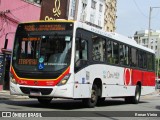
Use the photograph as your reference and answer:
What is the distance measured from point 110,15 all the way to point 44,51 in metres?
60.1

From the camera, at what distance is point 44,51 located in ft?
49.4

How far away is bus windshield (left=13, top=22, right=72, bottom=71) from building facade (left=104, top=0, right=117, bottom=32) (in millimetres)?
52670

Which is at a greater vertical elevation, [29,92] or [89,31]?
[89,31]

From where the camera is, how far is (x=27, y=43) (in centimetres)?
1550

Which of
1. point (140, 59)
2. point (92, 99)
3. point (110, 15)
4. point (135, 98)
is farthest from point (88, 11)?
point (92, 99)

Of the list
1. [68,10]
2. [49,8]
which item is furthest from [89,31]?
[68,10]

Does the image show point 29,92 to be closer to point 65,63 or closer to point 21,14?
point 65,63

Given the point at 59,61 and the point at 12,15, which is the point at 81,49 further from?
the point at 12,15

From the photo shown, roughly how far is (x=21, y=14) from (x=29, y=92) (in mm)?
15998

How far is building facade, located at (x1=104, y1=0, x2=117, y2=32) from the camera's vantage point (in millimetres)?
69225

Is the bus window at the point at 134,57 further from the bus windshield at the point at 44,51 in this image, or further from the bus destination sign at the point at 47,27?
the bus windshield at the point at 44,51

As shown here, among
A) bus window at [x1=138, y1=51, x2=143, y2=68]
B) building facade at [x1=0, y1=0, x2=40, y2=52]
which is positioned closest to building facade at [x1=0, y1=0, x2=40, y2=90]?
building facade at [x1=0, y1=0, x2=40, y2=52]

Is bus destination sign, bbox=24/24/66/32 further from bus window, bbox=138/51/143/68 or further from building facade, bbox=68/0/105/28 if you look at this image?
building facade, bbox=68/0/105/28

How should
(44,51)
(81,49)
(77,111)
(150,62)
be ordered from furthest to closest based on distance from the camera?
(150,62) → (81,49) → (44,51) → (77,111)
